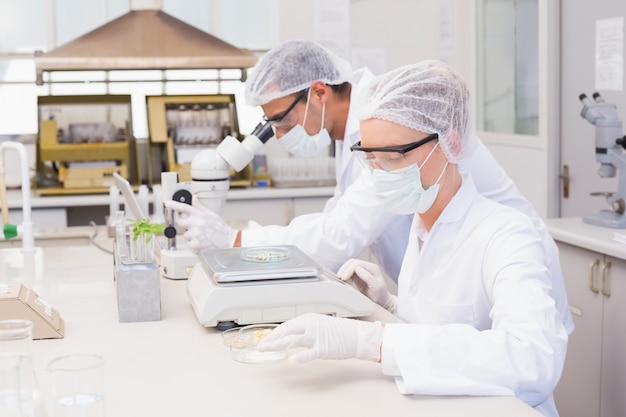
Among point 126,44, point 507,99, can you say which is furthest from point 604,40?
point 126,44

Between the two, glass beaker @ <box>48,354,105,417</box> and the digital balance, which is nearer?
glass beaker @ <box>48,354,105,417</box>

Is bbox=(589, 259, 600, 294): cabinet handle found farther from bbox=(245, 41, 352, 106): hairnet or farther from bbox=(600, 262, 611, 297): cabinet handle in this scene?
bbox=(245, 41, 352, 106): hairnet

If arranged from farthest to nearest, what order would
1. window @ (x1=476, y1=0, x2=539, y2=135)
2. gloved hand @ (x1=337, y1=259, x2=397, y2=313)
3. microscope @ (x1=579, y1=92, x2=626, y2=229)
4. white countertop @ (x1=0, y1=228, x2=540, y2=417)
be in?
window @ (x1=476, y1=0, x2=539, y2=135)
microscope @ (x1=579, y1=92, x2=626, y2=229)
gloved hand @ (x1=337, y1=259, x2=397, y2=313)
white countertop @ (x1=0, y1=228, x2=540, y2=417)

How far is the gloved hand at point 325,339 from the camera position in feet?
4.83

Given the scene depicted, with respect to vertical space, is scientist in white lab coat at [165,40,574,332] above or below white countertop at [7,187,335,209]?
above

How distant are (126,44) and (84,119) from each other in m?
0.64

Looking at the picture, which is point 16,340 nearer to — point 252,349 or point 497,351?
point 252,349

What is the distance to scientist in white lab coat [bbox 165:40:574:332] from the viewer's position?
7.63 ft

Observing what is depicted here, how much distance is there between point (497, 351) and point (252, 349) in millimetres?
466

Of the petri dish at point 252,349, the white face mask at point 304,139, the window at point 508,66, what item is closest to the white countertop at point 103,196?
the window at point 508,66

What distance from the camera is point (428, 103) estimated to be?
1.75 m

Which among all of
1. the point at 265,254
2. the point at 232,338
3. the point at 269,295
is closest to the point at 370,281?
the point at 265,254

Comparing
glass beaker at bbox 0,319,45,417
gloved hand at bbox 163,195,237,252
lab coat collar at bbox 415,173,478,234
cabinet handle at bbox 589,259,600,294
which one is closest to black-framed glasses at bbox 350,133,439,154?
lab coat collar at bbox 415,173,478,234

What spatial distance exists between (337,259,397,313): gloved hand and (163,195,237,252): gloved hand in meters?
0.42
